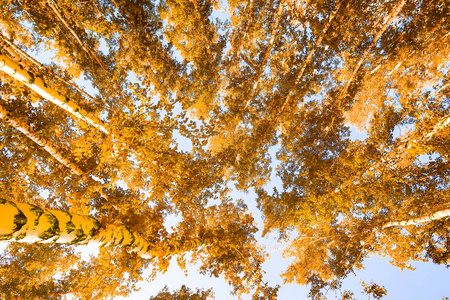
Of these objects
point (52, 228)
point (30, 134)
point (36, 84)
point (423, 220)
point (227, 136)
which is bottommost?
point (52, 228)

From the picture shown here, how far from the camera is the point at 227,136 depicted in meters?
8.96

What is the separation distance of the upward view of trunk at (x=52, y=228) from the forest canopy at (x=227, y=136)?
60mm

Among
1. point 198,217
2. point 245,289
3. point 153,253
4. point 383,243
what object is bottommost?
point 245,289

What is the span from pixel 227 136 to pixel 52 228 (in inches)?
282

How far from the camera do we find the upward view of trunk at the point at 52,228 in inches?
76.8

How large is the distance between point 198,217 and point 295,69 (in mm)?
6056

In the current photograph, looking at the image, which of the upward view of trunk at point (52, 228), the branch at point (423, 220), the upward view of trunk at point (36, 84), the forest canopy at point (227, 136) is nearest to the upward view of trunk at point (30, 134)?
the forest canopy at point (227, 136)

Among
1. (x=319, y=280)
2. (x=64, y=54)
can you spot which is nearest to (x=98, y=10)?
(x=64, y=54)

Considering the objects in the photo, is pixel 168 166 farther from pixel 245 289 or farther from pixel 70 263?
pixel 70 263

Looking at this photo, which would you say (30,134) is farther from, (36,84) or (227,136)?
(227,136)

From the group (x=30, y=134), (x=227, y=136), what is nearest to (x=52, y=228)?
(x=30, y=134)

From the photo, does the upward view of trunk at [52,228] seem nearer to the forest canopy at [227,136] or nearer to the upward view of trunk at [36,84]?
the forest canopy at [227,136]

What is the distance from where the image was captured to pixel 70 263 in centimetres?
765

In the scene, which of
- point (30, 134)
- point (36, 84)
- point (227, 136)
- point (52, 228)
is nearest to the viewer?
point (52, 228)
